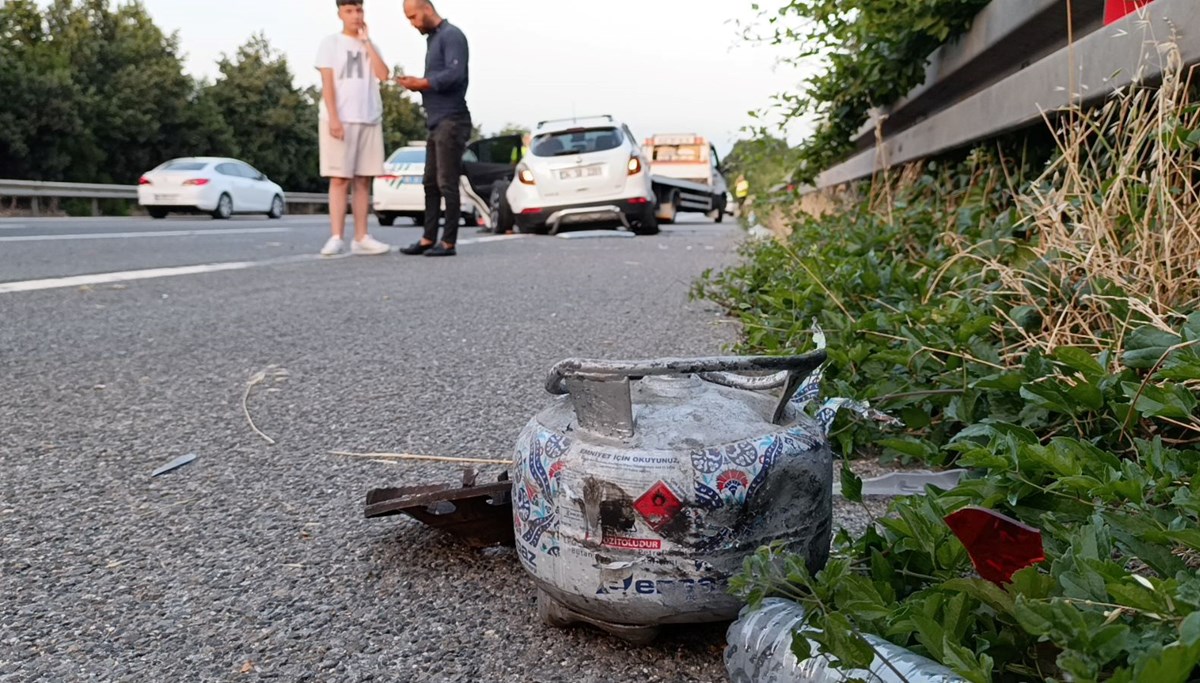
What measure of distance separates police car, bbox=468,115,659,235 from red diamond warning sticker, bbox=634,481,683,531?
1134cm

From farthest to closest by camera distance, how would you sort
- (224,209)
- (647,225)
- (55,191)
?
(224,209) → (55,191) → (647,225)

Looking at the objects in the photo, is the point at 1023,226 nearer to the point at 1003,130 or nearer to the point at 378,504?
the point at 1003,130

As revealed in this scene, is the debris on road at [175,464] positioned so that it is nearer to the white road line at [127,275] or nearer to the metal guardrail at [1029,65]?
the metal guardrail at [1029,65]

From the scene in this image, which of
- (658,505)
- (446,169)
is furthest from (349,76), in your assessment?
(658,505)

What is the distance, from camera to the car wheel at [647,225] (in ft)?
41.9

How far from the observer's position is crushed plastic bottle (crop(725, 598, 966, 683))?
100 centimetres

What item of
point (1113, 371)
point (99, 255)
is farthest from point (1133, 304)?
point (99, 255)

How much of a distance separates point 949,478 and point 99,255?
23.7 ft

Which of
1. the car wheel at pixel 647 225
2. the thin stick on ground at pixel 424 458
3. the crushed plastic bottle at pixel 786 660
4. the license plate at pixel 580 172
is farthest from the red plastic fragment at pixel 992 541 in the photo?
the car wheel at pixel 647 225

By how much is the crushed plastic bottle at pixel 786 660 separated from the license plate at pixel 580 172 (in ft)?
37.8

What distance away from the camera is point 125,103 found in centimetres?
3269

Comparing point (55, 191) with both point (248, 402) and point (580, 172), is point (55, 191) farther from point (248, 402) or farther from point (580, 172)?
point (248, 402)

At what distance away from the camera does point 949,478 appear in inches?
77.1

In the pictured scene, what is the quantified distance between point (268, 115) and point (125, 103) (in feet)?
26.3
